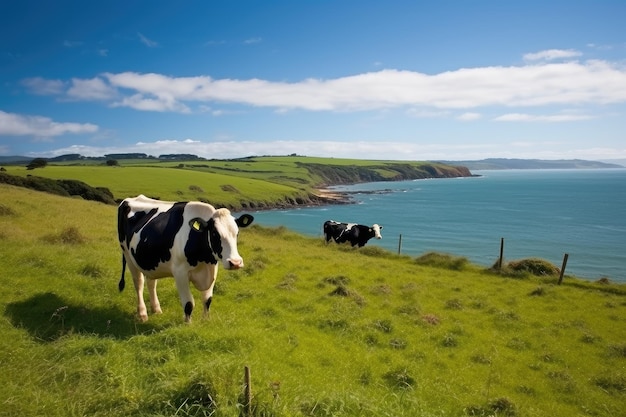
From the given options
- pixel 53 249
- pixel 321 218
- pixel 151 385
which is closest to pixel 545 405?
pixel 151 385

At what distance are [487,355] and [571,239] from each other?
59082 mm

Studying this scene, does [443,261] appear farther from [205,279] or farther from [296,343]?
[205,279]

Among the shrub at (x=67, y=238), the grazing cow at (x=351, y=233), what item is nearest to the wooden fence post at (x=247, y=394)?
the shrub at (x=67, y=238)

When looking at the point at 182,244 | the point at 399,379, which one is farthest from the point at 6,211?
the point at 399,379

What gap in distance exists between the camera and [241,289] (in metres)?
15.0

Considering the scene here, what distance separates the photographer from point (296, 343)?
1018 cm

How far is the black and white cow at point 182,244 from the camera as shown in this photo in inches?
363

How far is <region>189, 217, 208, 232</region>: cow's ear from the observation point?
30.1 feet

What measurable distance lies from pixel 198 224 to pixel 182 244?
2.42ft

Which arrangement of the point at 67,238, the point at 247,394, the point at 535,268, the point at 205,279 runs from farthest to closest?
the point at 535,268, the point at 67,238, the point at 205,279, the point at 247,394

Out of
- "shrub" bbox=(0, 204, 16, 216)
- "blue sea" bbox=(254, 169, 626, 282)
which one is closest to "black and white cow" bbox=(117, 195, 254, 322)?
"shrub" bbox=(0, 204, 16, 216)

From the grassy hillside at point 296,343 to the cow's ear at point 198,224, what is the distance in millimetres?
2106

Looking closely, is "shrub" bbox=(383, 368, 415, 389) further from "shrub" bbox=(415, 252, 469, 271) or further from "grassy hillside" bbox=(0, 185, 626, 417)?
"shrub" bbox=(415, 252, 469, 271)

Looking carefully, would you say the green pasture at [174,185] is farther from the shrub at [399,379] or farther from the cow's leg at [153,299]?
the shrub at [399,379]
